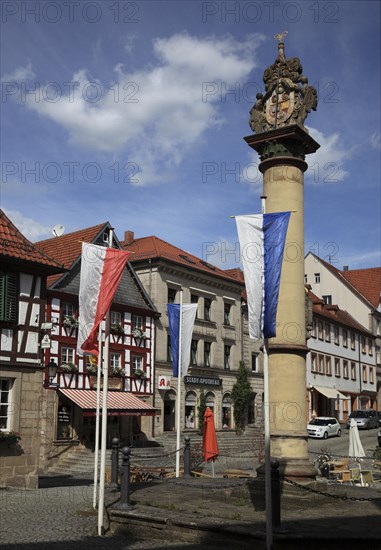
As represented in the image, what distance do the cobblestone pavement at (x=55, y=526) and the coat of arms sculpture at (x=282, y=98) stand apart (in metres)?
9.14

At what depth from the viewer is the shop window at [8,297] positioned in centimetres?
1969

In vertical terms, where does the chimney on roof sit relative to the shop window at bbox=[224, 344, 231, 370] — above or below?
above

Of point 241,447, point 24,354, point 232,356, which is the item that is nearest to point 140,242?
point 232,356

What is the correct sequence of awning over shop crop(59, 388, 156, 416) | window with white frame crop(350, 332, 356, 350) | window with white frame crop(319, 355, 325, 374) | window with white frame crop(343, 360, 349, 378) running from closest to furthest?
awning over shop crop(59, 388, 156, 416), window with white frame crop(319, 355, 325, 374), window with white frame crop(343, 360, 349, 378), window with white frame crop(350, 332, 356, 350)

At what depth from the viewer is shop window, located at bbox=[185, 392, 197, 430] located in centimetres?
3966

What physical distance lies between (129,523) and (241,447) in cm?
2613

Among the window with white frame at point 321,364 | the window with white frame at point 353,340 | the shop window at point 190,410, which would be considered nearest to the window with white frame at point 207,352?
the shop window at point 190,410

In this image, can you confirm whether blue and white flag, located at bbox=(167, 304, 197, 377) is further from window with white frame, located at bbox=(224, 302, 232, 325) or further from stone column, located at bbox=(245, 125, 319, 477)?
window with white frame, located at bbox=(224, 302, 232, 325)

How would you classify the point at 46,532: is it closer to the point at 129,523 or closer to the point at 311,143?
the point at 129,523

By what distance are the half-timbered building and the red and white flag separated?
→ 7266 millimetres

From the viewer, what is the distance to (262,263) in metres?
10.6

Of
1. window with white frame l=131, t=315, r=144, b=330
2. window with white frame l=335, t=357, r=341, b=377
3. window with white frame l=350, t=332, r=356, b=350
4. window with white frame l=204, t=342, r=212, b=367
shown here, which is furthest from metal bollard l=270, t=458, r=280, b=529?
window with white frame l=350, t=332, r=356, b=350

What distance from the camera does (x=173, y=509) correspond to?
12.4 meters

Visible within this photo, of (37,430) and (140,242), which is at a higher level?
(140,242)
